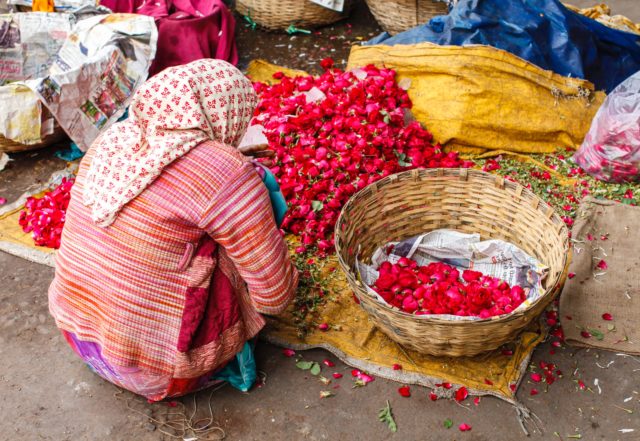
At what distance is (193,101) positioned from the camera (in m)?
1.85

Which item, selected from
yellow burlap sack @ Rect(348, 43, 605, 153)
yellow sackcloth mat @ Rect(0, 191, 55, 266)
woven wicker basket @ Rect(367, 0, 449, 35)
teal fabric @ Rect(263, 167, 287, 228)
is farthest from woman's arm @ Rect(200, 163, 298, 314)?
woven wicker basket @ Rect(367, 0, 449, 35)

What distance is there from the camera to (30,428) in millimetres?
2229

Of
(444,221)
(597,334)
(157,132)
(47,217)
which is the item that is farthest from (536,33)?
(47,217)

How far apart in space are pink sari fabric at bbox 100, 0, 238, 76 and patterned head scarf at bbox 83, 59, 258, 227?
2159 mm

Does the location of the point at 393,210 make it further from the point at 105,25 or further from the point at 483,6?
the point at 105,25

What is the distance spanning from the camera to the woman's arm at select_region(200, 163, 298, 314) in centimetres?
185

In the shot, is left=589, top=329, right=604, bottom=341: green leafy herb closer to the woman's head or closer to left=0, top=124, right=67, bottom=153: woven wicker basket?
the woman's head

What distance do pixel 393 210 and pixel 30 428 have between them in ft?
5.47

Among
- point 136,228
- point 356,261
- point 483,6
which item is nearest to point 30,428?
point 136,228

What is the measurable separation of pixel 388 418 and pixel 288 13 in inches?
138

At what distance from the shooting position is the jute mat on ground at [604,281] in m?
2.44

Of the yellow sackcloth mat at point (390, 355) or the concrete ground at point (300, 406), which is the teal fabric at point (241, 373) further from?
the yellow sackcloth mat at point (390, 355)

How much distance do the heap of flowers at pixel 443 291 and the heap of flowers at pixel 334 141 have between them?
1.35 feet

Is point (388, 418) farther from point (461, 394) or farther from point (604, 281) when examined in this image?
point (604, 281)
